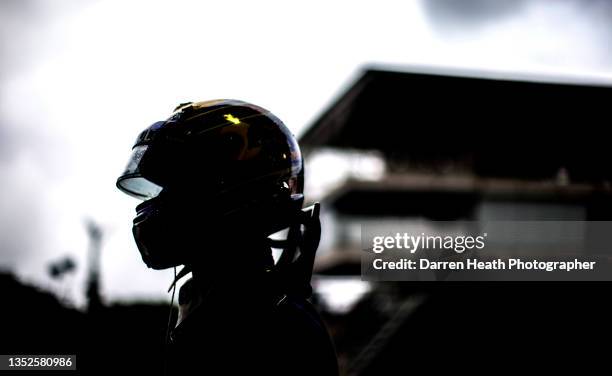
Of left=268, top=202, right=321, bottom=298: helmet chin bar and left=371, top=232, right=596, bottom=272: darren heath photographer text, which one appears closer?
left=268, top=202, right=321, bottom=298: helmet chin bar

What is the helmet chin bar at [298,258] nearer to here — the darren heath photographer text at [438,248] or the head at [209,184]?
the head at [209,184]

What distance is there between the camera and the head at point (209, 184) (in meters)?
2.03

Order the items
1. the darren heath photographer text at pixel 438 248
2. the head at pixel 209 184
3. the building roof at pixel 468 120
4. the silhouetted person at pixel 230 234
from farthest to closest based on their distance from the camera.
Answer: the building roof at pixel 468 120 → the darren heath photographer text at pixel 438 248 → the head at pixel 209 184 → the silhouetted person at pixel 230 234

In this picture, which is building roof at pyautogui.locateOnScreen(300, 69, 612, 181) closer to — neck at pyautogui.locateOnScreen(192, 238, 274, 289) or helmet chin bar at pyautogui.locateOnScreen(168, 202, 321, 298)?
helmet chin bar at pyautogui.locateOnScreen(168, 202, 321, 298)

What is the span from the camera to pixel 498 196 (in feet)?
111

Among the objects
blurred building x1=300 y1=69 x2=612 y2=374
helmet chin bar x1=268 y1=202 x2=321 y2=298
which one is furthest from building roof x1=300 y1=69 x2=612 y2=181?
helmet chin bar x1=268 y1=202 x2=321 y2=298

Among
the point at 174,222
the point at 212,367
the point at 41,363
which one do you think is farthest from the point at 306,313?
→ the point at 41,363

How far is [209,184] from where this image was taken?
2.09 meters

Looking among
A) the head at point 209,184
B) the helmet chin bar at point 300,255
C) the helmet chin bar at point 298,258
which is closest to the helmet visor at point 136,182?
the head at point 209,184

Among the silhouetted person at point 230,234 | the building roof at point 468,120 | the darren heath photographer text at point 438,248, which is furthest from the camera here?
the building roof at point 468,120

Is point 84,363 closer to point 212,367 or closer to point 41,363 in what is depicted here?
point 41,363

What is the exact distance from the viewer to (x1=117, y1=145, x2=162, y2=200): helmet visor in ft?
7.17

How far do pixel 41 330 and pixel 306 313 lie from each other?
431cm

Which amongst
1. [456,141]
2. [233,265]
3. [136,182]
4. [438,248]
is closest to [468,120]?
[456,141]
